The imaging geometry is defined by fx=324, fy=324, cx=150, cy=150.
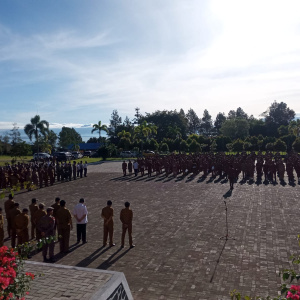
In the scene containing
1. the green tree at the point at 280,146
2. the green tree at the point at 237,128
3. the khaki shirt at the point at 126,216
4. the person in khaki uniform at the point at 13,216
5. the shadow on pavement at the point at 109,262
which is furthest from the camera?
the green tree at the point at 237,128

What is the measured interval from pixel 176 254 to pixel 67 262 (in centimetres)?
276

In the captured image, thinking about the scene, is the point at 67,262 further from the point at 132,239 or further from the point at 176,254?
the point at 176,254

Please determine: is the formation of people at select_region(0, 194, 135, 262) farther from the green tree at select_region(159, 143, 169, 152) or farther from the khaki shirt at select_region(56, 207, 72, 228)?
the green tree at select_region(159, 143, 169, 152)

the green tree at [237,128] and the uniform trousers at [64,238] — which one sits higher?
the green tree at [237,128]

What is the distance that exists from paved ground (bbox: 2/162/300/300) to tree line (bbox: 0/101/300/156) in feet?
82.8

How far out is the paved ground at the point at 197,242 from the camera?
6719 millimetres

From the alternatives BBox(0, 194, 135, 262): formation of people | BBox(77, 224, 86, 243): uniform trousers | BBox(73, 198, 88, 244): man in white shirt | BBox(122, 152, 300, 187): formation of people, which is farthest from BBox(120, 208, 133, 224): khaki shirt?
BBox(122, 152, 300, 187): formation of people

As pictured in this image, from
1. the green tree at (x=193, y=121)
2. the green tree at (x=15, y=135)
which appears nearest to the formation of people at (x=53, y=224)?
the green tree at (x=15, y=135)

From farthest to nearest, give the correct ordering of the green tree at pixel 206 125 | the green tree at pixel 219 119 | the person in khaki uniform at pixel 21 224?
1. the green tree at pixel 206 125
2. the green tree at pixel 219 119
3. the person in khaki uniform at pixel 21 224

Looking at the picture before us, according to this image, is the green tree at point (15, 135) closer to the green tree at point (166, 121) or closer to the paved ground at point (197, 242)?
the green tree at point (166, 121)

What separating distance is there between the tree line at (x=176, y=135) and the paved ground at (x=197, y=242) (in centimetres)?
2524

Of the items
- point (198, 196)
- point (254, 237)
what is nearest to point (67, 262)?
point (254, 237)

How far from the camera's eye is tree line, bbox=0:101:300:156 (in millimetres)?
42706

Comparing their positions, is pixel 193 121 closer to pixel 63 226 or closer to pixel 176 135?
pixel 176 135
